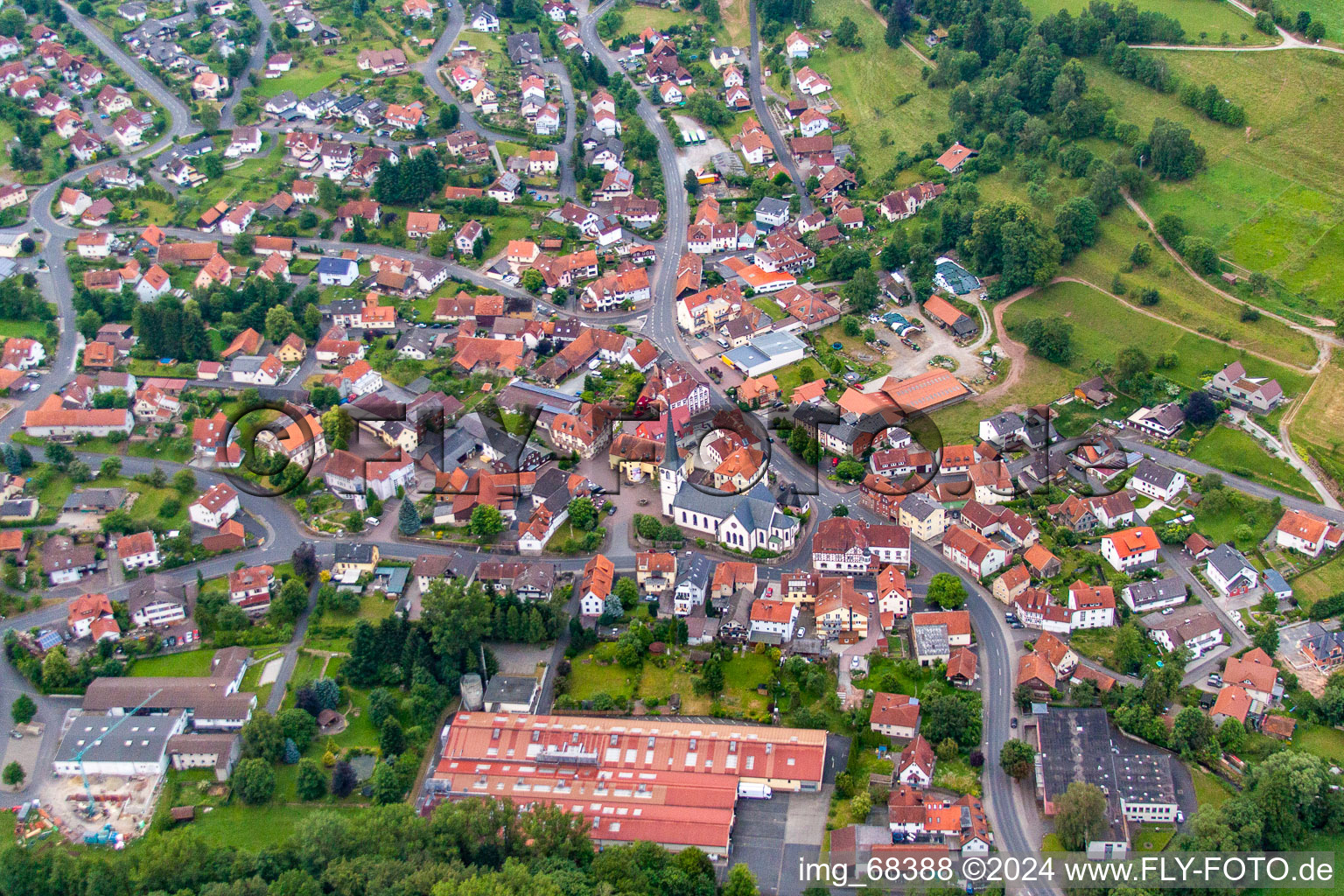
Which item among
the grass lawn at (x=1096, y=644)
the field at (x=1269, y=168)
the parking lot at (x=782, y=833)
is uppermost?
the field at (x=1269, y=168)

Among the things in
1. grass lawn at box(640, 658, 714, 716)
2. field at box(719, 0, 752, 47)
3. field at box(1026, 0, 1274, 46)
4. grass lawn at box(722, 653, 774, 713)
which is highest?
field at box(1026, 0, 1274, 46)

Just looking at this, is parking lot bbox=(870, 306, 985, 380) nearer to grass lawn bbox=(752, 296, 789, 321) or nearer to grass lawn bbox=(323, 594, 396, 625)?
grass lawn bbox=(752, 296, 789, 321)

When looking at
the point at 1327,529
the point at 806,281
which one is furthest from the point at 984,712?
the point at 806,281

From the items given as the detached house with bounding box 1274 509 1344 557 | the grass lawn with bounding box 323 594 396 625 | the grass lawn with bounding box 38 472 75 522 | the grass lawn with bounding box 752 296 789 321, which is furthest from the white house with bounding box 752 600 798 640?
the grass lawn with bounding box 38 472 75 522

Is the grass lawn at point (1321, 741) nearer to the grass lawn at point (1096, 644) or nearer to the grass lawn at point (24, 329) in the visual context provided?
the grass lawn at point (1096, 644)

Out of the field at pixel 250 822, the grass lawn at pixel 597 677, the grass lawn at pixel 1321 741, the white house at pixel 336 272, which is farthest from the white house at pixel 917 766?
the white house at pixel 336 272

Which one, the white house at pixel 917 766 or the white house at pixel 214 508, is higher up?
the white house at pixel 917 766
